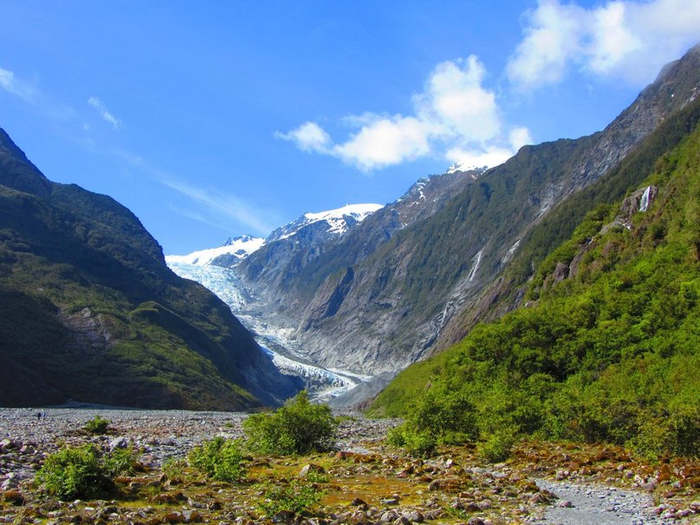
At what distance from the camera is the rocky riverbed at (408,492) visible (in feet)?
44.4

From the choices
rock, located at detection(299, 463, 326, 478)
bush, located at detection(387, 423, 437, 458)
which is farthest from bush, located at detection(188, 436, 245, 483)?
bush, located at detection(387, 423, 437, 458)

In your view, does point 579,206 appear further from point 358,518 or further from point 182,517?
point 182,517

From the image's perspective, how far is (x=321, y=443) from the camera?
3020 centimetres

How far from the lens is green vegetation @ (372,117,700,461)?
26859mm

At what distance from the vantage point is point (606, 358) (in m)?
43.9

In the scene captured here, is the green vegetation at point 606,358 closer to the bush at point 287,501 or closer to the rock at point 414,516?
the rock at point 414,516

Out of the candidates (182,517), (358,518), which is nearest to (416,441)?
(358,518)

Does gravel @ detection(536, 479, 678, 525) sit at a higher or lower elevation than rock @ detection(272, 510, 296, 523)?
higher

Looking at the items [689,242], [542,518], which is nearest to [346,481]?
[542,518]

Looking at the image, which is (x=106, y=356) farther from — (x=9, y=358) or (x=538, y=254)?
(x=538, y=254)

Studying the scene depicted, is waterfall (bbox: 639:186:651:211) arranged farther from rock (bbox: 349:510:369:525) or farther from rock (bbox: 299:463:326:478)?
rock (bbox: 349:510:369:525)

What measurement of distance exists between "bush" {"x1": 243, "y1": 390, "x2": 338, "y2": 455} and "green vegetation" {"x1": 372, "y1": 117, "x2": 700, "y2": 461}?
447 cm

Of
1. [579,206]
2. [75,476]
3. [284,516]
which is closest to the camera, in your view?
[284,516]

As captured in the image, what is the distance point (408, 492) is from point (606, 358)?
31448 mm
